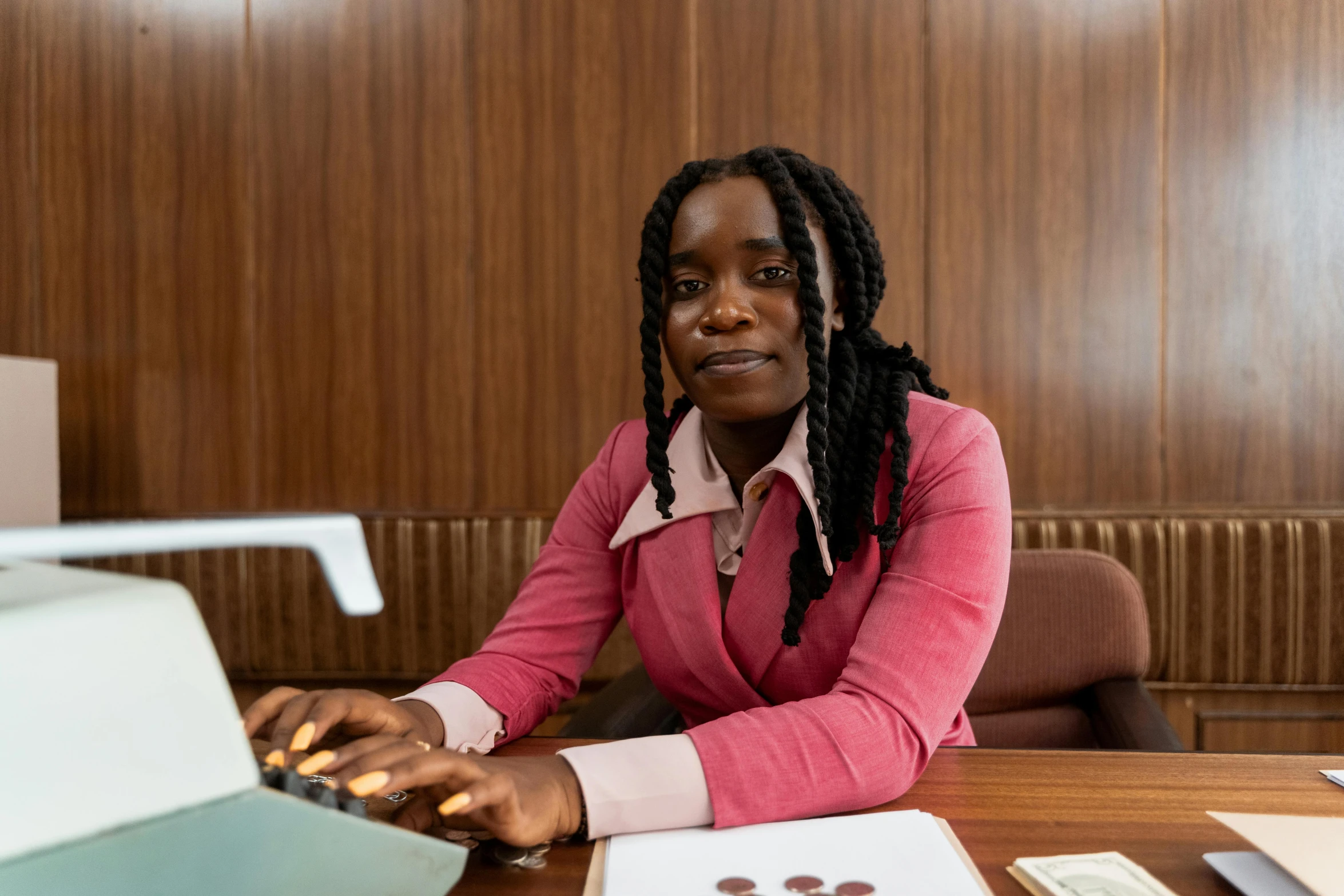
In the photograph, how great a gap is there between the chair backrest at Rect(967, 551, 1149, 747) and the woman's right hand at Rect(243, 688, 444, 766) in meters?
1.14

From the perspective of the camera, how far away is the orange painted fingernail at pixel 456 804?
682mm

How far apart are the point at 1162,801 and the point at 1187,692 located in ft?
7.15

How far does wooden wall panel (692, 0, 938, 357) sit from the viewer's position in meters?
2.74

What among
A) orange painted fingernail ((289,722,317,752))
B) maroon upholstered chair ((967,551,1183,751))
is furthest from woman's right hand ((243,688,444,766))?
maroon upholstered chair ((967,551,1183,751))

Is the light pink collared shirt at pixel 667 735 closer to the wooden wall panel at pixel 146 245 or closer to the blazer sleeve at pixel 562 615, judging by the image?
the blazer sleeve at pixel 562 615

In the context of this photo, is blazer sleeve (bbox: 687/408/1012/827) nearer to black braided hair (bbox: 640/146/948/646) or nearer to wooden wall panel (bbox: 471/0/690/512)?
black braided hair (bbox: 640/146/948/646)

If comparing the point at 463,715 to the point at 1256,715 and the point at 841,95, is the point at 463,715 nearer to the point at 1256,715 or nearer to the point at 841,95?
the point at 841,95

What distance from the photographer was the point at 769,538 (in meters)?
1.20

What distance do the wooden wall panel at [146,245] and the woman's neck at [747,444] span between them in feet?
7.13

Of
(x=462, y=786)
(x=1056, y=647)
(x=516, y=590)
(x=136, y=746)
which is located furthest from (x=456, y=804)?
(x=516, y=590)

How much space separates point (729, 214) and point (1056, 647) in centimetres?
105


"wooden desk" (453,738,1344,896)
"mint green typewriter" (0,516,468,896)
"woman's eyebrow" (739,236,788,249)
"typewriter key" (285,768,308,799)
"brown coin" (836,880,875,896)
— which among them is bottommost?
"wooden desk" (453,738,1344,896)

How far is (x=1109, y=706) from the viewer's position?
5.02 feet

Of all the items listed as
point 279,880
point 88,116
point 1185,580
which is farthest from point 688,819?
point 88,116
